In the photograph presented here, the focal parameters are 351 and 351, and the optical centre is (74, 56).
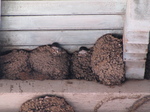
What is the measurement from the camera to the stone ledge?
2.76 m

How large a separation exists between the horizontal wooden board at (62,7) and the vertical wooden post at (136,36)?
167mm

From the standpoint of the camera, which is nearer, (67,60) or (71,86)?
(71,86)

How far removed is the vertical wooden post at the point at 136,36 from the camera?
2.66 metres

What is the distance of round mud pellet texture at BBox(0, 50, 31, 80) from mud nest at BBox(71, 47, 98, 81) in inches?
15.5

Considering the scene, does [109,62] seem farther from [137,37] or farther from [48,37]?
[48,37]

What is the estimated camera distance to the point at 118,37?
304 cm

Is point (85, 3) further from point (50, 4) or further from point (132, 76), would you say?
point (132, 76)

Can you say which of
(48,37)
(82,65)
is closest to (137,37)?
(82,65)

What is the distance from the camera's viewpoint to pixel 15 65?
9.82ft

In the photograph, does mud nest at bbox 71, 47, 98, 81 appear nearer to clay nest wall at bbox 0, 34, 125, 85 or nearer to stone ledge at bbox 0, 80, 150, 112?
clay nest wall at bbox 0, 34, 125, 85

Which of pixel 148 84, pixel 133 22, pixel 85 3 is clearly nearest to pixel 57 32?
pixel 85 3

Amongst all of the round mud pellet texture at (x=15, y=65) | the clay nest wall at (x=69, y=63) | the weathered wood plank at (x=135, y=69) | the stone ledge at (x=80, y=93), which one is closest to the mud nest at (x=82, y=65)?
the clay nest wall at (x=69, y=63)

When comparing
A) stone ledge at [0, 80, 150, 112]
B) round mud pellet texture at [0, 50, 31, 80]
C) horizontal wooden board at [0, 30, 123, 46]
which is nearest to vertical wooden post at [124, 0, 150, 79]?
stone ledge at [0, 80, 150, 112]

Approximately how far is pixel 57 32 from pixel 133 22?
685mm
